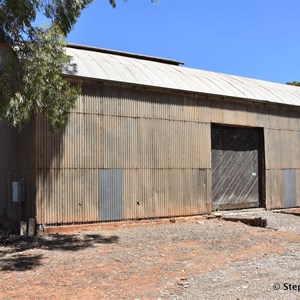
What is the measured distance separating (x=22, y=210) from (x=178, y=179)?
5.70 meters

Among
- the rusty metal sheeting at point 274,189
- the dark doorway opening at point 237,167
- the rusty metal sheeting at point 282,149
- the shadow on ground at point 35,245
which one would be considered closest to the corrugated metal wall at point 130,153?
the dark doorway opening at point 237,167

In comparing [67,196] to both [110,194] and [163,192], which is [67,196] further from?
[163,192]

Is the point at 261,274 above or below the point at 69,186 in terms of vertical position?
below

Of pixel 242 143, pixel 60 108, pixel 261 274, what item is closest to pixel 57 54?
pixel 60 108

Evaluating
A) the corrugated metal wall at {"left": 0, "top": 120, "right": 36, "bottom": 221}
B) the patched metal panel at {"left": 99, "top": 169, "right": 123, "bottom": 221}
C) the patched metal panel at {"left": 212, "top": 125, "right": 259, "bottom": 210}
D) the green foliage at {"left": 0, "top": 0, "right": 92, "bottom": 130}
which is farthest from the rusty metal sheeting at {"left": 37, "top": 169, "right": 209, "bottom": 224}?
the green foliage at {"left": 0, "top": 0, "right": 92, "bottom": 130}

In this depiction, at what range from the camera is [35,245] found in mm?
11875

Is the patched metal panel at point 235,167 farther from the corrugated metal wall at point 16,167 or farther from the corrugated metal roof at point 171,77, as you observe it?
the corrugated metal wall at point 16,167

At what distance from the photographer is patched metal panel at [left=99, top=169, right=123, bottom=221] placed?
48.5 feet

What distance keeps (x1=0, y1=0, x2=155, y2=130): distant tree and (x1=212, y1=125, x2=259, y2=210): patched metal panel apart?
8.35 meters

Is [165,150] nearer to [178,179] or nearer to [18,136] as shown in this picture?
[178,179]

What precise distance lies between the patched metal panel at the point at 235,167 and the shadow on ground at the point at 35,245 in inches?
265

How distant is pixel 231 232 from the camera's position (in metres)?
13.6

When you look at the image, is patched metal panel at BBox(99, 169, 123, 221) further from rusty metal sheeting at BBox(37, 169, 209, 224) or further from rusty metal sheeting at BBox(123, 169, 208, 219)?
rusty metal sheeting at BBox(123, 169, 208, 219)

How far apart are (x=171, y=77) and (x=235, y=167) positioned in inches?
188
